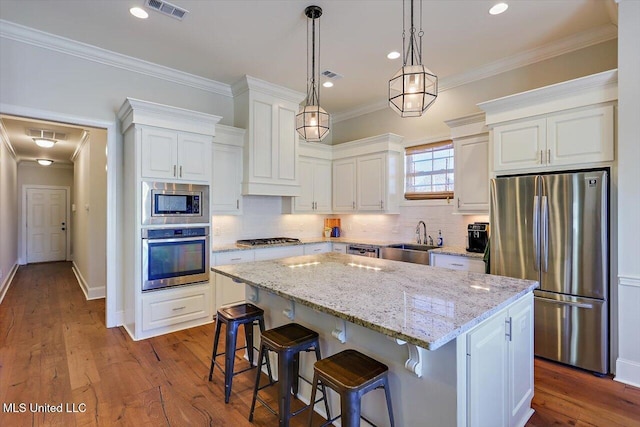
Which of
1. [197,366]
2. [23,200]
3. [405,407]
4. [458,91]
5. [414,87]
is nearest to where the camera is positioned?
[405,407]

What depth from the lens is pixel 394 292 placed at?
1.85m

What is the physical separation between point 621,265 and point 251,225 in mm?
4152

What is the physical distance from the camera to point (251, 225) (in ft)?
16.2

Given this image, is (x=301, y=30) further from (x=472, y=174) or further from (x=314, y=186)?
(x=314, y=186)

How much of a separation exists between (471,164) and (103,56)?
14.2 feet

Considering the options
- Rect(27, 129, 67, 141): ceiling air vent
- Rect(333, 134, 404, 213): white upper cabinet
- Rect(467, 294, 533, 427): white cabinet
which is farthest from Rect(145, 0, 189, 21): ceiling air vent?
Rect(27, 129, 67, 141): ceiling air vent

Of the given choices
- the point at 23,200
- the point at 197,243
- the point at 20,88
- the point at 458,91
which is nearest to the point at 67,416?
the point at 197,243

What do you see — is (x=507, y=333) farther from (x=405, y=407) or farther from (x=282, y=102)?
(x=282, y=102)

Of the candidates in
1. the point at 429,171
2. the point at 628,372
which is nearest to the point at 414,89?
the point at 628,372

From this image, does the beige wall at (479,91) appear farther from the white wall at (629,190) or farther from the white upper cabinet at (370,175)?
the white wall at (629,190)

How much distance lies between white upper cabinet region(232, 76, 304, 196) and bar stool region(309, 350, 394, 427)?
310cm

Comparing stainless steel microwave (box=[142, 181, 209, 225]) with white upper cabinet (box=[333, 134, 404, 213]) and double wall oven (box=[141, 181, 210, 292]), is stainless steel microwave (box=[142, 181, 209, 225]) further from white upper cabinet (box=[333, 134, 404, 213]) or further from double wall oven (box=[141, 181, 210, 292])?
white upper cabinet (box=[333, 134, 404, 213])

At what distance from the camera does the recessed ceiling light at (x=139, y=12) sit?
2844 millimetres

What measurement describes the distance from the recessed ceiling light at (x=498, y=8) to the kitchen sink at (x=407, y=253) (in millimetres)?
2475
